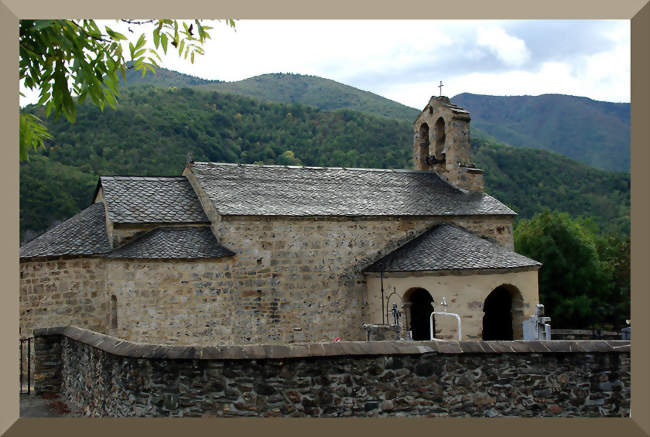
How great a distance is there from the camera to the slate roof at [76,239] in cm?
1300

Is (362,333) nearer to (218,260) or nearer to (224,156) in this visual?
(218,260)

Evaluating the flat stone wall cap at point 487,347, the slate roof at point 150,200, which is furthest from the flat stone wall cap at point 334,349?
the slate roof at point 150,200

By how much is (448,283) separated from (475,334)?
4.26 ft

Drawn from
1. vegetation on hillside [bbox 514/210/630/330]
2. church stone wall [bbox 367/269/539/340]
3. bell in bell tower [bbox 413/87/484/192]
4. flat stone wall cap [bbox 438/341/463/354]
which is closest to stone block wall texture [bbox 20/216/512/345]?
church stone wall [bbox 367/269/539/340]

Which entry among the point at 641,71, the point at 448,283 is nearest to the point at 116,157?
the point at 448,283

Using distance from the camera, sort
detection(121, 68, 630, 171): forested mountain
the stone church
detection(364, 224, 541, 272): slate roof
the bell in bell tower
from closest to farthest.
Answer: the stone church → detection(364, 224, 541, 272): slate roof → the bell in bell tower → detection(121, 68, 630, 171): forested mountain

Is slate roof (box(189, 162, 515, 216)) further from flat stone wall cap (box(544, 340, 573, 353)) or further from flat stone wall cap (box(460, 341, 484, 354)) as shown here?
flat stone wall cap (box(544, 340, 573, 353))

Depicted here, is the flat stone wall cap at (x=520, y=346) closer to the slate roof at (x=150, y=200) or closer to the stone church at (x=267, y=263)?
the stone church at (x=267, y=263)

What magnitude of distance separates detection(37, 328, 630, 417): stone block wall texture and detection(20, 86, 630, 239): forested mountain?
29.7 meters

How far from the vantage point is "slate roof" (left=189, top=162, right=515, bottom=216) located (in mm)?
14344

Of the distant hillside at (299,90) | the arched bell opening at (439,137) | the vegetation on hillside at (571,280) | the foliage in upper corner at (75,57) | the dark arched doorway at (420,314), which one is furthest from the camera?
the distant hillside at (299,90)

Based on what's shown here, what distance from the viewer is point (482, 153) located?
155 feet

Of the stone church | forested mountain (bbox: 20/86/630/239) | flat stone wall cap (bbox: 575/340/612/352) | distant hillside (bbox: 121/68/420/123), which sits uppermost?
distant hillside (bbox: 121/68/420/123)

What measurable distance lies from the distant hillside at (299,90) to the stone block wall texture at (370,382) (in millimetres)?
56535
